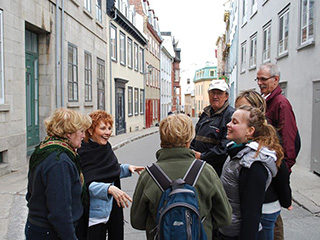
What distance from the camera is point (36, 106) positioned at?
10336 millimetres

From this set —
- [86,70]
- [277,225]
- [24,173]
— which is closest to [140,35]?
[86,70]

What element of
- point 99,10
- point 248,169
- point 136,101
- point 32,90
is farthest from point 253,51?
point 248,169

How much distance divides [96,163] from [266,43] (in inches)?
541

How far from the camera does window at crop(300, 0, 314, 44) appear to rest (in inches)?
370

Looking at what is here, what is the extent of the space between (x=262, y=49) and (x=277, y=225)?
13.7 metres

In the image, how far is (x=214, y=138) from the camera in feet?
11.7

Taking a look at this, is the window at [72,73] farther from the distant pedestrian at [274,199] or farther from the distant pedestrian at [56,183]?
the distant pedestrian at [274,199]

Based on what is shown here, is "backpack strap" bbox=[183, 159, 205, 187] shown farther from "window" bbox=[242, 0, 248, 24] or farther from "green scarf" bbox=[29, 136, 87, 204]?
"window" bbox=[242, 0, 248, 24]

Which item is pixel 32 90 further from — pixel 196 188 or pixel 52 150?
pixel 196 188

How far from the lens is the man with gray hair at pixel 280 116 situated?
120 inches

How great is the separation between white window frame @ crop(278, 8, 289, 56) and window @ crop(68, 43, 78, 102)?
7.68 metres

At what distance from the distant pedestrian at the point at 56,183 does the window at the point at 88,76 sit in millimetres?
12074

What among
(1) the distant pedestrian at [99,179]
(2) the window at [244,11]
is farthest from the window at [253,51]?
(1) the distant pedestrian at [99,179]

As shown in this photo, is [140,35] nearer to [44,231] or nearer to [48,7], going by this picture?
[48,7]
